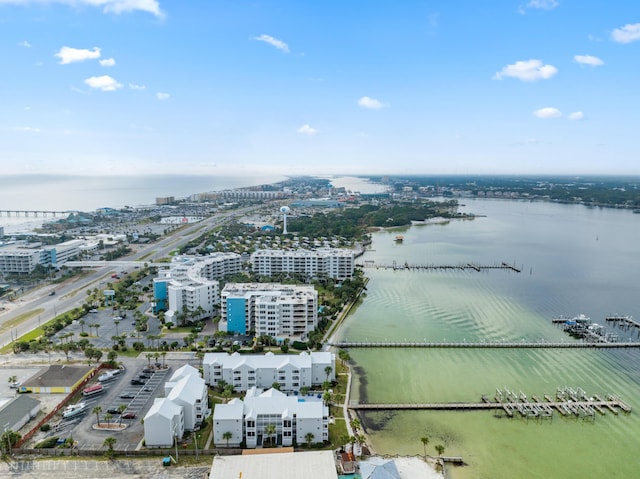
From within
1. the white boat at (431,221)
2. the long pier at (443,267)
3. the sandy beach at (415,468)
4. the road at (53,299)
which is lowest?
the sandy beach at (415,468)

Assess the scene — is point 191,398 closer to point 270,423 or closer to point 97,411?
point 270,423

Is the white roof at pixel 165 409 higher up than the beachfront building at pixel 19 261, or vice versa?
the beachfront building at pixel 19 261

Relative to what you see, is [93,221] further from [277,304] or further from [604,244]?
[604,244]

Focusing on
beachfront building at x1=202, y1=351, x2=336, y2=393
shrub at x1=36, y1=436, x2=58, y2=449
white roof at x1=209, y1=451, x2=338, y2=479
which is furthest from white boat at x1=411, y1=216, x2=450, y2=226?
shrub at x1=36, y1=436, x2=58, y2=449

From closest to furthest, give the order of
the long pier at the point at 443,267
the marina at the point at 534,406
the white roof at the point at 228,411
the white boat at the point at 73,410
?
1. the white roof at the point at 228,411
2. the white boat at the point at 73,410
3. the marina at the point at 534,406
4. the long pier at the point at 443,267

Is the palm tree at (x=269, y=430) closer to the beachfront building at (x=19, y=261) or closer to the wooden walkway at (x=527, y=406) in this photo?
the wooden walkway at (x=527, y=406)

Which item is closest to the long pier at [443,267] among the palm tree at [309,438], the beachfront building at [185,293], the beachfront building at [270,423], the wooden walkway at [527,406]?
the beachfront building at [185,293]

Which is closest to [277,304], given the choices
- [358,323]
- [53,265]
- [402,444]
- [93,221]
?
[358,323]

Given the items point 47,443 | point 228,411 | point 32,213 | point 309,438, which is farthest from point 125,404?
point 32,213
